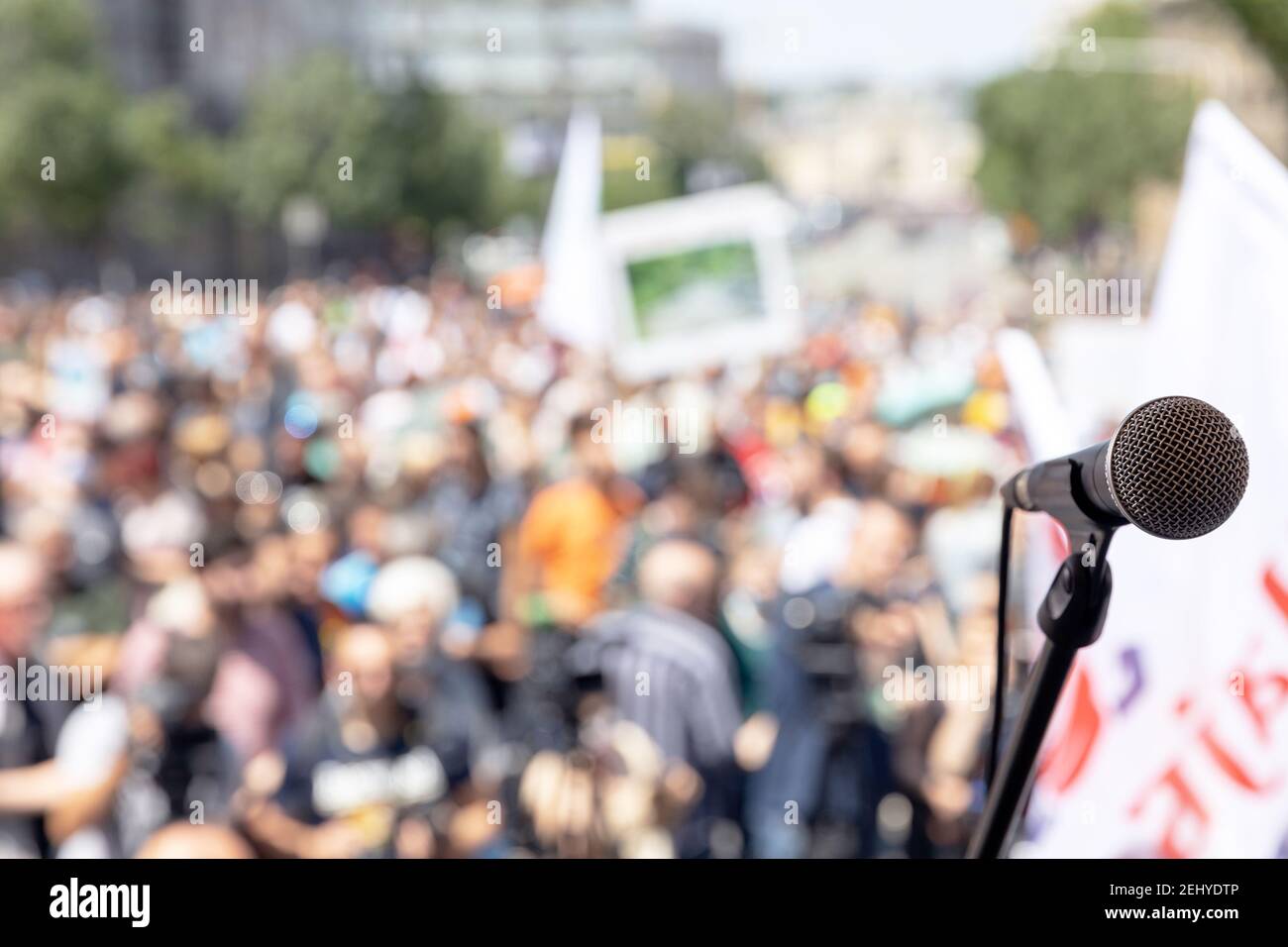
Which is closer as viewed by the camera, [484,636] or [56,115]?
[484,636]

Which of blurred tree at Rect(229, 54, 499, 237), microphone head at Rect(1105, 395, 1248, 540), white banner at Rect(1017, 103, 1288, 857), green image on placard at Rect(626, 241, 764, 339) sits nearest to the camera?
microphone head at Rect(1105, 395, 1248, 540)

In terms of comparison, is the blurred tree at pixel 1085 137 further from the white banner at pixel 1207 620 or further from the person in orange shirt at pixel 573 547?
the white banner at pixel 1207 620

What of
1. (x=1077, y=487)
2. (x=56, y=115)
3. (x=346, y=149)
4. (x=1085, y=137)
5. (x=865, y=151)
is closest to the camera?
(x=1077, y=487)

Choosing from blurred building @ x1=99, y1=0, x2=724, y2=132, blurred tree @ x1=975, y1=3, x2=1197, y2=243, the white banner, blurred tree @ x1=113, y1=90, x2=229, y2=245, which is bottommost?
the white banner

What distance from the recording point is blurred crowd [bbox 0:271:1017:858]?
3.54 m

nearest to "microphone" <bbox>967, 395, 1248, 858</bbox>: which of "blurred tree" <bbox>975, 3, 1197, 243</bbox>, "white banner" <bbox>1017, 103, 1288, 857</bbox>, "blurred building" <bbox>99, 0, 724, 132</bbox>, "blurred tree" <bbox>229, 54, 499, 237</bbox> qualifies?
"white banner" <bbox>1017, 103, 1288, 857</bbox>

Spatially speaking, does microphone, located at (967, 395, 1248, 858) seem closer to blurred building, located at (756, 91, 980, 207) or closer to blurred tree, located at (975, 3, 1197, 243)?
blurred tree, located at (975, 3, 1197, 243)

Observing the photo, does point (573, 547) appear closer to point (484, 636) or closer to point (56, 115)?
point (484, 636)

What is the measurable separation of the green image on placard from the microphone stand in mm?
7500

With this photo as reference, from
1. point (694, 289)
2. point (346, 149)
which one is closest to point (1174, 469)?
point (694, 289)

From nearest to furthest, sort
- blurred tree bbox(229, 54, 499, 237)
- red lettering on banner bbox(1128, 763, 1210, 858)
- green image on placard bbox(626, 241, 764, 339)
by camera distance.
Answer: red lettering on banner bbox(1128, 763, 1210, 858) < green image on placard bbox(626, 241, 764, 339) < blurred tree bbox(229, 54, 499, 237)

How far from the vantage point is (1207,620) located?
212cm
